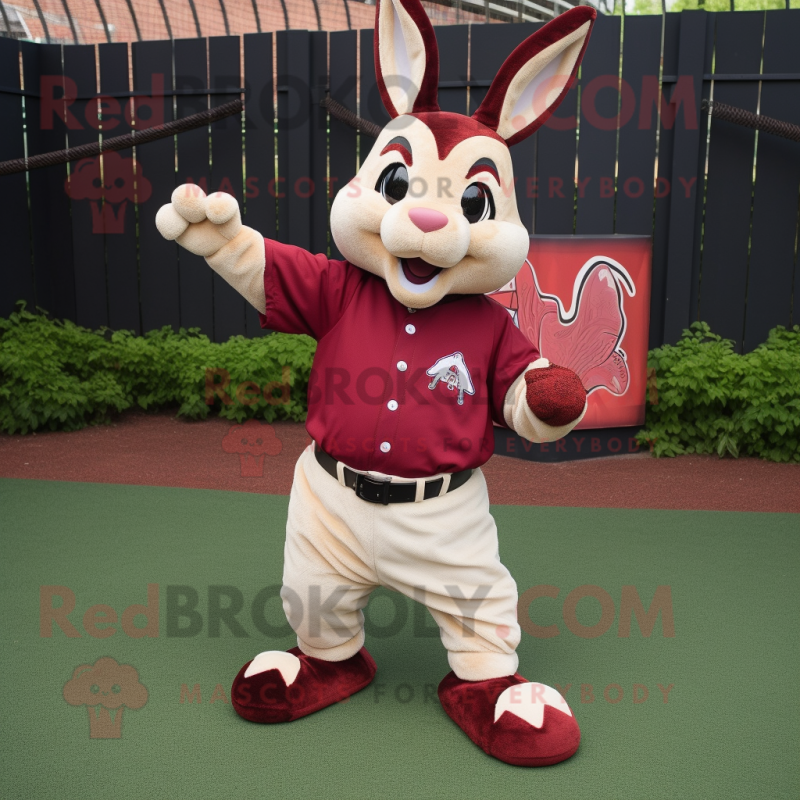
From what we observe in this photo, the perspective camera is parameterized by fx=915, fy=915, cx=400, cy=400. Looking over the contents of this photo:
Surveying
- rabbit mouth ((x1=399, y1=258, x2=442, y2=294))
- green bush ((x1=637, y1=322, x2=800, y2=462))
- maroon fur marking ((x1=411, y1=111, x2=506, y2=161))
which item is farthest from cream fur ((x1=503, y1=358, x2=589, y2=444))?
green bush ((x1=637, y1=322, x2=800, y2=462))

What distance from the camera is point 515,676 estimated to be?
244 centimetres

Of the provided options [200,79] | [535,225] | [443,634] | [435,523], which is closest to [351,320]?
[435,523]

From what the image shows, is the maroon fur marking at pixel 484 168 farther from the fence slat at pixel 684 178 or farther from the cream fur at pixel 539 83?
the fence slat at pixel 684 178

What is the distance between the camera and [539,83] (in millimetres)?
2459

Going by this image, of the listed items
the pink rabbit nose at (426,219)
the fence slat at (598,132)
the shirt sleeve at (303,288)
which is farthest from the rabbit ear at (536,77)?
the fence slat at (598,132)

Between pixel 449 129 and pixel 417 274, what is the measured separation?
0.39m

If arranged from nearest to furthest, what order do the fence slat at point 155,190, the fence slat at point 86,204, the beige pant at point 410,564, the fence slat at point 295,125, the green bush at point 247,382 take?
A: the beige pant at point 410,564, the green bush at point 247,382, the fence slat at point 295,125, the fence slat at point 155,190, the fence slat at point 86,204

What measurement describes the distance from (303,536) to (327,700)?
469mm

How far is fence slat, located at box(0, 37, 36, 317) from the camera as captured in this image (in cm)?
655

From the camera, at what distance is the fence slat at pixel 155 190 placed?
6.72 m

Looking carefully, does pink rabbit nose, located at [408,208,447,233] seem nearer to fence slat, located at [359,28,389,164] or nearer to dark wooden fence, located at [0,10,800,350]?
dark wooden fence, located at [0,10,800,350]

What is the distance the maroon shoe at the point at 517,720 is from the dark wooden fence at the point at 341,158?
3.86 m

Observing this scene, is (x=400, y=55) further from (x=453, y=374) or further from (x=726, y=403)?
(x=726, y=403)

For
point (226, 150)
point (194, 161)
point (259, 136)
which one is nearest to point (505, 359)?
point (259, 136)
